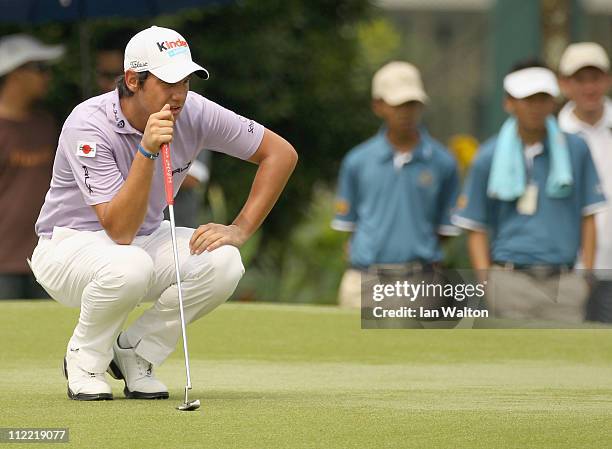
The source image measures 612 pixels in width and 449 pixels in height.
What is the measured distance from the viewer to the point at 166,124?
19.1 feet

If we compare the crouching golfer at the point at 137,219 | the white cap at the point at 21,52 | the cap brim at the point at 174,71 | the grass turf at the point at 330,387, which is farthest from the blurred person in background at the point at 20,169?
the cap brim at the point at 174,71

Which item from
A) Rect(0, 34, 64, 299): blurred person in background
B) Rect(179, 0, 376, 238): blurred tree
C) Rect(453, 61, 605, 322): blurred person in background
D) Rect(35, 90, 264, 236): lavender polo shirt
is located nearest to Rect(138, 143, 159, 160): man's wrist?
Result: Rect(35, 90, 264, 236): lavender polo shirt

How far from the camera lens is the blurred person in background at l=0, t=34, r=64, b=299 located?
32.8 feet

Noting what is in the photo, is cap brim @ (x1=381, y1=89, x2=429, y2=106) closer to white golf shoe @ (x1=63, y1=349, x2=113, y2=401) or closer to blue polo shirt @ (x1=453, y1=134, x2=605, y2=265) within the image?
blue polo shirt @ (x1=453, y1=134, x2=605, y2=265)

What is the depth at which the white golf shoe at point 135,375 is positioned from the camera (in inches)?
244

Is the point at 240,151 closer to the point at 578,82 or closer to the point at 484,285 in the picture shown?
the point at 484,285

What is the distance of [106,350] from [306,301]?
663 centimetres

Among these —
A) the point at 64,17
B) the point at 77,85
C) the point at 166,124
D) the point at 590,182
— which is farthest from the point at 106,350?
the point at 77,85

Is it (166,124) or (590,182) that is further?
(590,182)

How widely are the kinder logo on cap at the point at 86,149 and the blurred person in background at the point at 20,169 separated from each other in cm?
402

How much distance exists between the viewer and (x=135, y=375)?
629 cm

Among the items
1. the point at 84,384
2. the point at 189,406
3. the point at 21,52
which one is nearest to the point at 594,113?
the point at 21,52

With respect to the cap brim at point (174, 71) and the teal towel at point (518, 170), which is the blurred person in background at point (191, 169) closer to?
the teal towel at point (518, 170)

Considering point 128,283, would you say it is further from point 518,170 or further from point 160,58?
point 518,170
